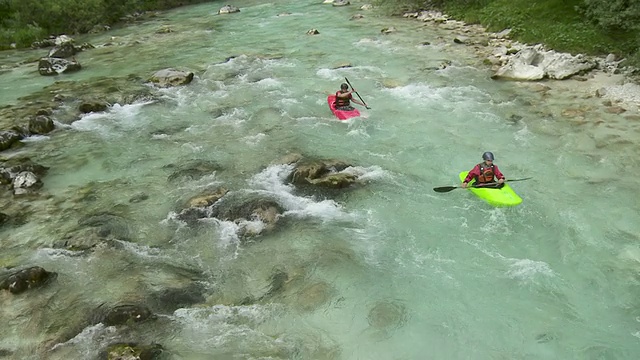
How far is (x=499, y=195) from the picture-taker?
10.4 metres

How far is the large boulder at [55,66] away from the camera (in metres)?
21.9

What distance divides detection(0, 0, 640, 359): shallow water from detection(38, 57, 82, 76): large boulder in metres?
7.02

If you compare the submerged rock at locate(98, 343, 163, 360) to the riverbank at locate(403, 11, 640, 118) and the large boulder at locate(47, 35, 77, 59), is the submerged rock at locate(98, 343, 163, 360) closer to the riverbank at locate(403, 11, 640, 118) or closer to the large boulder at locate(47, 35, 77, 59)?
the riverbank at locate(403, 11, 640, 118)

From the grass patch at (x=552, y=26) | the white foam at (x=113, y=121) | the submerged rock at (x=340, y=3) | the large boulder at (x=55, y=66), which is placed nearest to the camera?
the white foam at (x=113, y=121)

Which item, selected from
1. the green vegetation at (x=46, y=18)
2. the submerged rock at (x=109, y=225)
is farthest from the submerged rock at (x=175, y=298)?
the green vegetation at (x=46, y=18)

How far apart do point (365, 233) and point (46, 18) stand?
31364 millimetres

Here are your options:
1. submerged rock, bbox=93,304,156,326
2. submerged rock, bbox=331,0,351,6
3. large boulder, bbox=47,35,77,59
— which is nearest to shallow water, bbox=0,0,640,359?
submerged rock, bbox=93,304,156,326

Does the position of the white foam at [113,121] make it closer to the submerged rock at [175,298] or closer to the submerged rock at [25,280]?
the submerged rock at [25,280]

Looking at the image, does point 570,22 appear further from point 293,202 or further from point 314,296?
point 314,296

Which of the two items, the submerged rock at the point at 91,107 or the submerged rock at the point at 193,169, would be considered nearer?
the submerged rock at the point at 193,169

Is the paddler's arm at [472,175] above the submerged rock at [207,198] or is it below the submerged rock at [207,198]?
above

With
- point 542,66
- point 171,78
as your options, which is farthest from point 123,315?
point 542,66

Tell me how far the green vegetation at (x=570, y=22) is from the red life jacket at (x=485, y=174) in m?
8.62

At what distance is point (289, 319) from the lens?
7934 mm
